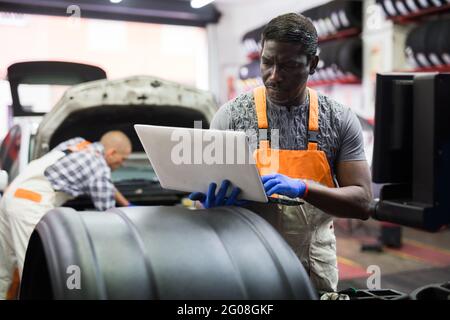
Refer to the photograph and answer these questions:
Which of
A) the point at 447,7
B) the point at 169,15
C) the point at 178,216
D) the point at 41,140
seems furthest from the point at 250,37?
the point at 178,216

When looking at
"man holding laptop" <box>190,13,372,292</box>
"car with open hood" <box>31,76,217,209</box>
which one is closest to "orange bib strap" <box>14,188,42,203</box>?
"car with open hood" <box>31,76,217,209</box>

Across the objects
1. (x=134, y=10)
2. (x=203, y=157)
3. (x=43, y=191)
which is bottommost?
(x=43, y=191)

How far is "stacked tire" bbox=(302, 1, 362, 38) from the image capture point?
23.8 ft

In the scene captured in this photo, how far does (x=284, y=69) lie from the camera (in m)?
1.93

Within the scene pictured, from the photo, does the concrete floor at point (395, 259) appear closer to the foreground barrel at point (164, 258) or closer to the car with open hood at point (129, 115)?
the car with open hood at point (129, 115)

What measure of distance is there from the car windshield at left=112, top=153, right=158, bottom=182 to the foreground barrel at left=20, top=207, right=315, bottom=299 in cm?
291

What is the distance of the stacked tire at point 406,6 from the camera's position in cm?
598

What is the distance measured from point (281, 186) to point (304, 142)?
0.34m

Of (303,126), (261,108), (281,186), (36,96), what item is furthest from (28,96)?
(281,186)

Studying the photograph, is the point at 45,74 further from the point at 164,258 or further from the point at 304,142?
the point at 164,258

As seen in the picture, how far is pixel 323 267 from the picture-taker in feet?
6.64

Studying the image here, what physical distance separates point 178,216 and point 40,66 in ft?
10.4

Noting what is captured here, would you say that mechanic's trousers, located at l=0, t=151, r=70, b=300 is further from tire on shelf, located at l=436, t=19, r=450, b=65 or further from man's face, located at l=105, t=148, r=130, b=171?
tire on shelf, located at l=436, t=19, r=450, b=65

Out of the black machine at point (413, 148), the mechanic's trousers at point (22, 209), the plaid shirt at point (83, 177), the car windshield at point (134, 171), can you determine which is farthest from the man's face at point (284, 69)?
the car windshield at point (134, 171)
